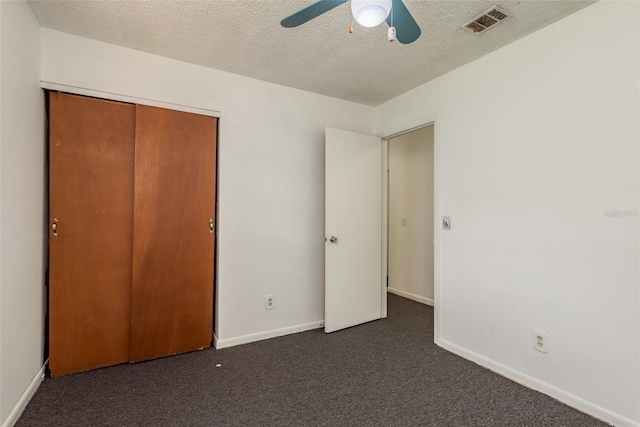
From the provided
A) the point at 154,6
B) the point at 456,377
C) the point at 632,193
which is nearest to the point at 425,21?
the point at 632,193

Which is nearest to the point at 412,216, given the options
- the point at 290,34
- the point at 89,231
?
the point at 290,34

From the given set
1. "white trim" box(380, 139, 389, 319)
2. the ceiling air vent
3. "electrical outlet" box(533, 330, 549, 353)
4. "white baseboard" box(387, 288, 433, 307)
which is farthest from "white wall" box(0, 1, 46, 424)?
"white baseboard" box(387, 288, 433, 307)

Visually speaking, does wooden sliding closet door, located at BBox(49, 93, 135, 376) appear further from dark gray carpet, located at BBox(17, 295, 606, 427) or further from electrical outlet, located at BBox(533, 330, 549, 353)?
electrical outlet, located at BBox(533, 330, 549, 353)

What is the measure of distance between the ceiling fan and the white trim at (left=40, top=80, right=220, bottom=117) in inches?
57.9

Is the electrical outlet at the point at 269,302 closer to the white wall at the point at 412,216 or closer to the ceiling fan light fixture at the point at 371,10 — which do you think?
the white wall at the point at 412,216

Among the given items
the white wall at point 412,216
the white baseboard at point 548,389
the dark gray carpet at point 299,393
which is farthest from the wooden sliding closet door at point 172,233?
the white wall at point 412,216

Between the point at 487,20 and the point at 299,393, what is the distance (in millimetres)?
2675

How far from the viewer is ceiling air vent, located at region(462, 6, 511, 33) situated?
1872 millimetres

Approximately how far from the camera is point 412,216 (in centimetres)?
414

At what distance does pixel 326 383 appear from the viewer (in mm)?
2098

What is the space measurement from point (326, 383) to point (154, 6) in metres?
2.63

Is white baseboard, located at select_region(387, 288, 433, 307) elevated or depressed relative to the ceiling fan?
depressed

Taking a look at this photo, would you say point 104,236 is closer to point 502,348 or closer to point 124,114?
point 124,114

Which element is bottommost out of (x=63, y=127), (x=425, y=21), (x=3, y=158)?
(x=3, y=158)
